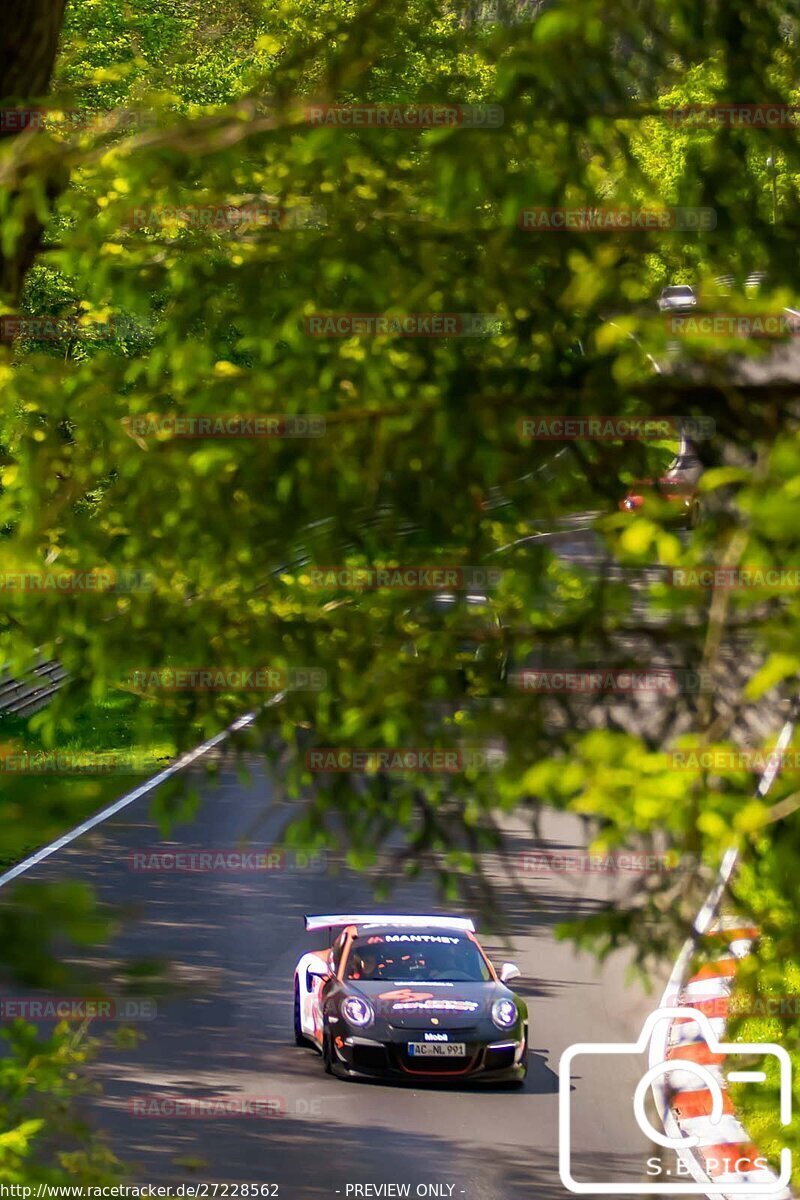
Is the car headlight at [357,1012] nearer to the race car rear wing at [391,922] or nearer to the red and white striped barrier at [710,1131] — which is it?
the race car rear wing at [391,922]

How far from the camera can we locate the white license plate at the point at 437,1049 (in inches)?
616

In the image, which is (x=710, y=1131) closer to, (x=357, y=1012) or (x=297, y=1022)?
(x=357, y=1012)

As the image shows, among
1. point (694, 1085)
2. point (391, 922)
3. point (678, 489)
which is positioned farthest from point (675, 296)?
point (391, 922)

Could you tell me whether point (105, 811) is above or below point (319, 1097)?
above

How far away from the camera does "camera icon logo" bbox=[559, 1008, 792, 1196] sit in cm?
495

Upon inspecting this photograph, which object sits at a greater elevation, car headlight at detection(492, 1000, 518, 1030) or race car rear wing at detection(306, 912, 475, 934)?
race car rear wing at detection(306, 912, 475, 934)

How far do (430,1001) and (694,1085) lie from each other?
571 centimetres

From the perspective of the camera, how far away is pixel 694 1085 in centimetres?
1036

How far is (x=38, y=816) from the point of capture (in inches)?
115

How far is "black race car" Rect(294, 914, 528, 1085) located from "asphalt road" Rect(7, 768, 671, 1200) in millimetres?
247

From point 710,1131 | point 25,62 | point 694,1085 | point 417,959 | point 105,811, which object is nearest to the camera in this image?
point 105,811

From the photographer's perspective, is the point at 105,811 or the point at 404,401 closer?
the point at 105,811

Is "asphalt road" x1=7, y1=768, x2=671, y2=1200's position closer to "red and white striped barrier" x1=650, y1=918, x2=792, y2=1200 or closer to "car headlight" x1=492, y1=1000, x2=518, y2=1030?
"red and white striped barrier" x1=650, y1=918, x2=792, y2=1200

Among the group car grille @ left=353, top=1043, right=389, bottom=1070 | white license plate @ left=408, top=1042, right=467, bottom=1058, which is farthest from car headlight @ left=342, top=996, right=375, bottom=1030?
white license plate @ left=408, top=1042, right=467, bottom=1058
